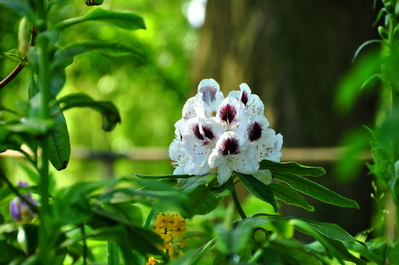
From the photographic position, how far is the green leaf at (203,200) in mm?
935

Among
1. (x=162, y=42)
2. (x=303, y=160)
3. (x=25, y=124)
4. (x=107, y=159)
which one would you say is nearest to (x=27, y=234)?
(x=25, y=124)

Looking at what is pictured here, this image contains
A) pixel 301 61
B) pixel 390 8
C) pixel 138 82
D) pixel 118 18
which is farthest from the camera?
pixel 138 82

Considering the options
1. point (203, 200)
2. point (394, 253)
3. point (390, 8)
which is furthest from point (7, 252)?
point (390, 8)

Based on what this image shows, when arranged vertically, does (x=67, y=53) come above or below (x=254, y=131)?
above

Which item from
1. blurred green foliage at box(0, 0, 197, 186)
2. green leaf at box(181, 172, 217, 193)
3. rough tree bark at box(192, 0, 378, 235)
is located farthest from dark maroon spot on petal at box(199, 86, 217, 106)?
blurred green foliage at box(0, 0, 197, 186)

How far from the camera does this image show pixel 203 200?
941mm

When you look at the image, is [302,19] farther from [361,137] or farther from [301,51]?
Answer: [361,137]

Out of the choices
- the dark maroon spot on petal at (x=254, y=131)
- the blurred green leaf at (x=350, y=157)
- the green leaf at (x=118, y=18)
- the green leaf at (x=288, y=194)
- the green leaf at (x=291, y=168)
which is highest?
the green leaf at (x=118, y=18)

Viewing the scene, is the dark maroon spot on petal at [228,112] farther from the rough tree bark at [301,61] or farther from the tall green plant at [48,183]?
the rough tree bark at [301,61]

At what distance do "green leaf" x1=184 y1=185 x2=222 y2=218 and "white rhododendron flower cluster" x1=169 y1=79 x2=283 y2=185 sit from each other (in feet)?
0.09

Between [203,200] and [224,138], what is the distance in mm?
112

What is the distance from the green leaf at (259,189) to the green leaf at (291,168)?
0.03 meters

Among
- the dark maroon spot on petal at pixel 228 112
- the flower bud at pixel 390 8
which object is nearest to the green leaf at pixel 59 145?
the dark maroon spot on petal at pixel 228 112

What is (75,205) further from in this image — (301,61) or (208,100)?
(301,61)
